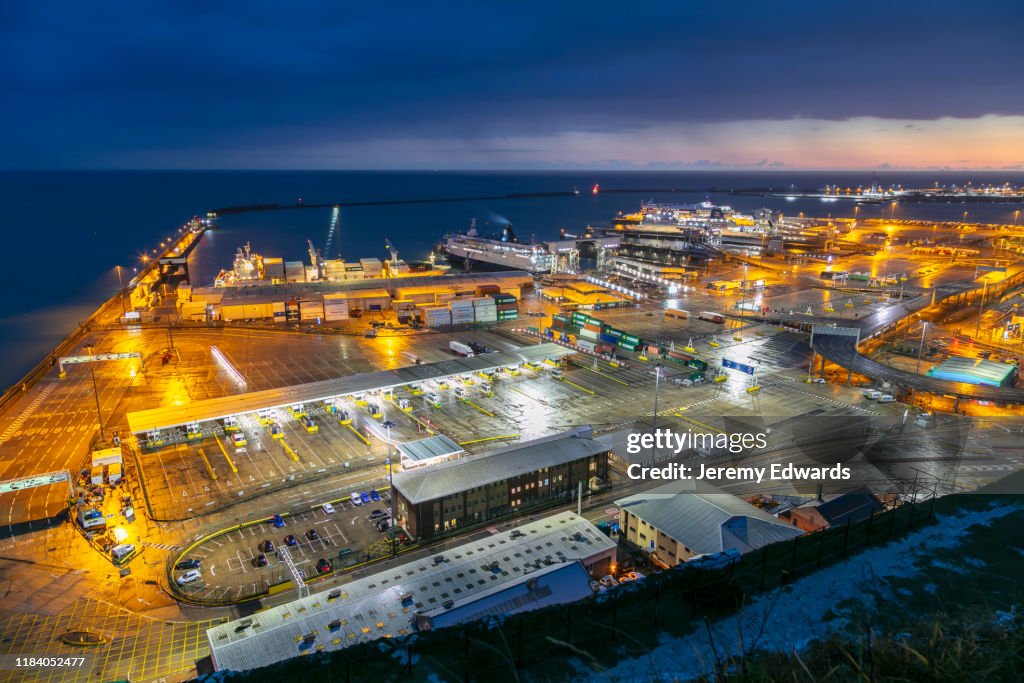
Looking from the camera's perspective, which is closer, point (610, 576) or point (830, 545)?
point (830, 545)

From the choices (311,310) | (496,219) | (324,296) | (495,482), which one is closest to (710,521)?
(495,482)

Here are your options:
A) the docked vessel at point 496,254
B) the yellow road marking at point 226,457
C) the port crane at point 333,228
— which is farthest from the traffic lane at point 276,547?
the port crane at point 333,228

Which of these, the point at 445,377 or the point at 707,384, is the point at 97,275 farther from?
the point at 707,384

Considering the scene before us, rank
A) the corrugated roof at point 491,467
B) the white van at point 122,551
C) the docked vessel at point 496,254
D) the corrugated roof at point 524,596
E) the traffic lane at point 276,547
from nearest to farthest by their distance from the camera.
Answer: 1. the corrugated roof at point 524,596
2. the traffic lane at point 276,547
3. the white van at point 122,551
4. the corrugated roof at point 491,467
5. the docked vessel at point 496,254

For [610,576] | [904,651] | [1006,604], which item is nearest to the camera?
[904,651]

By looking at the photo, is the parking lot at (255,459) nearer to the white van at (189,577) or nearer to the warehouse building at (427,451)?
the warehouse building at (427,451)

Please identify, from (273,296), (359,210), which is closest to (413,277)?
(273,296)
